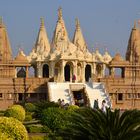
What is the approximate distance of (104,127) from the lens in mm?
11906

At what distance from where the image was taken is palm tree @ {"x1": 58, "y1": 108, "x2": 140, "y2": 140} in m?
11.7

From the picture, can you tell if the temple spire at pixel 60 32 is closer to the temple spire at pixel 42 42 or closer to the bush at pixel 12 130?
the temple spire at pixel 42 42

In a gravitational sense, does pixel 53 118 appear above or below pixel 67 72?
below

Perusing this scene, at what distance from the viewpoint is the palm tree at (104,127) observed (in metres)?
11.7

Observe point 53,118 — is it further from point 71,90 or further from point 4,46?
point 4,46

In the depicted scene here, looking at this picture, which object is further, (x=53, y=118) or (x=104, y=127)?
(x=53, y=118)

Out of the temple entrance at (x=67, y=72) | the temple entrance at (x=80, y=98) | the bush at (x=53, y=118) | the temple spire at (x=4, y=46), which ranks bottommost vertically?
the bush at (x=53, y=118)

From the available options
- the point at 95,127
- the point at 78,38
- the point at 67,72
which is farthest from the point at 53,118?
the point at 78,38

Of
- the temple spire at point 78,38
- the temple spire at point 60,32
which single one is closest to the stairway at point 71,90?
the temple spire at point 60,32

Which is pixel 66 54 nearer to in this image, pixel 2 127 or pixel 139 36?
pixel 139 36

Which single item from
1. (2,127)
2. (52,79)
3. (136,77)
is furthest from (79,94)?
(2,127)

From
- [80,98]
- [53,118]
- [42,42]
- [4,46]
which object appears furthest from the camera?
[42,42]

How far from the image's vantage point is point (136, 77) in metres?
47.9

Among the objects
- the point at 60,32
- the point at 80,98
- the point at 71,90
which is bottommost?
the point at 80,98
